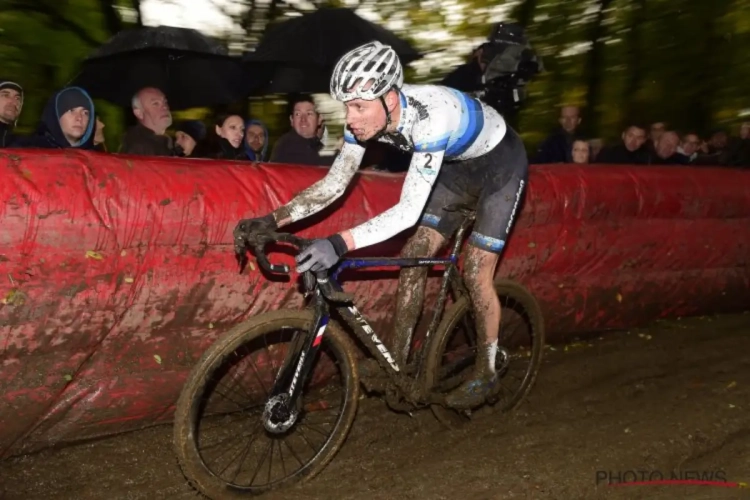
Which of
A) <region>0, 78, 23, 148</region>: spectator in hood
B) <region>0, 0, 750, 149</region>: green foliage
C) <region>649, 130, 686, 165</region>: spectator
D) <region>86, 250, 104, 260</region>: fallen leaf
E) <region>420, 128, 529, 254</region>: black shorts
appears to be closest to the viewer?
<region>86, 250, 104, 260</region>: fallen leaf

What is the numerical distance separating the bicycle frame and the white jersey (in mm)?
340

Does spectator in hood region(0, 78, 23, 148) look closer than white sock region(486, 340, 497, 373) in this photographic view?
No

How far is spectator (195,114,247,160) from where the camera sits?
573 cm

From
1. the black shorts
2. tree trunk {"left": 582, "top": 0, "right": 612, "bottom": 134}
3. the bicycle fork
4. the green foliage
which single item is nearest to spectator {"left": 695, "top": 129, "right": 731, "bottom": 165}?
the green foliage

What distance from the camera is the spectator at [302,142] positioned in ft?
19.1

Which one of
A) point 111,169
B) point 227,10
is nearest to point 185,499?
point 111,169

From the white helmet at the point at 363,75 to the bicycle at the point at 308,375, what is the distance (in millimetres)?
746

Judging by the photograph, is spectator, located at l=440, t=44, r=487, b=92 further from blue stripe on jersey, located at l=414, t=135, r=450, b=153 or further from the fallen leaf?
the fallen leaf

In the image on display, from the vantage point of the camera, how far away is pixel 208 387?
359 cm

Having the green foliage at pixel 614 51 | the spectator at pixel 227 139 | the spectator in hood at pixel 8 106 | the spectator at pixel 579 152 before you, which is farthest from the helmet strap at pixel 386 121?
the green foliage at pixel 614 51

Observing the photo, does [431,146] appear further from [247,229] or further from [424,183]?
[247,229]

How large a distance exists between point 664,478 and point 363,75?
259 centimetres

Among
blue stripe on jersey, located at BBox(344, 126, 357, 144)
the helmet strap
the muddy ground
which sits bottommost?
the muddy ground

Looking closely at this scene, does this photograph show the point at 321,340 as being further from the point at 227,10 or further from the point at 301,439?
the point at 227,10
